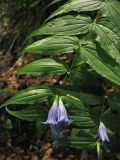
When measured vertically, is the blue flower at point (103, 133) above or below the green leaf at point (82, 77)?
below

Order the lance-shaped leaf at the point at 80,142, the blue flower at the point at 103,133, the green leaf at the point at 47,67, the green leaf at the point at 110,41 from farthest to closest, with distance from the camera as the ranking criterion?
the lance-shaped leaf at the point at 80,142 → the blue flower at the point at 103,133 → the green leaf at the point at 47,67 → the green leaf at the point at 110,41

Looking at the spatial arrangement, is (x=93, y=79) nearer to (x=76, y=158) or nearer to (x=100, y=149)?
(x=100, y=149)

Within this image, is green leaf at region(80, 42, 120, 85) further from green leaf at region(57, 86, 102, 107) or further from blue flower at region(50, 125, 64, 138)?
blue flower at region(50, 125, 64, 138)

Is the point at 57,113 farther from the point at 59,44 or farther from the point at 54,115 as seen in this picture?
the point at 59,44

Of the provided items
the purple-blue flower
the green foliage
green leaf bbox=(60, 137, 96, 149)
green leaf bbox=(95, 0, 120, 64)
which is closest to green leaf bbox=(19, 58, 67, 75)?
the green foliage

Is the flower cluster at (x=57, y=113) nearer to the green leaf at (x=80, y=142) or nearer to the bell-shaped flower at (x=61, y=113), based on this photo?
the bell-shaped flower at (x=61, y=113)

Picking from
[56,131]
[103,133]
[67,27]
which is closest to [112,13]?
[67,27]

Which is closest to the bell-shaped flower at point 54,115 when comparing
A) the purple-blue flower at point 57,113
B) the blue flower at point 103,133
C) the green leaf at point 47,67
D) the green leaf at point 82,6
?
the purple-blue flower at point 57,113

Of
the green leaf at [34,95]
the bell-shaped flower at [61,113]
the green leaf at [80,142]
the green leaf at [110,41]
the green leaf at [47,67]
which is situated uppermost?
the green leaf at [110,41]
